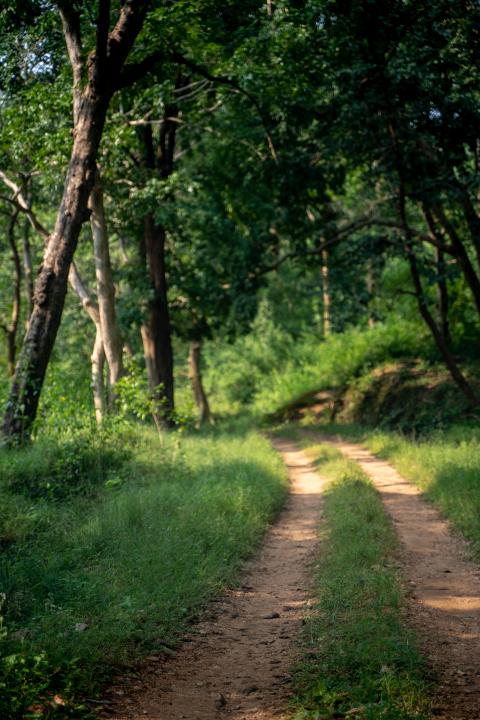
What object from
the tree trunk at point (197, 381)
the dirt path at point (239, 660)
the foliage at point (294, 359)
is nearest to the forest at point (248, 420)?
the dirt path at point (239, 660)

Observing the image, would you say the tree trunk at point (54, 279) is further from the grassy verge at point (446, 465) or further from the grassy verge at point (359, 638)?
the grassy verge at point (446, 465)

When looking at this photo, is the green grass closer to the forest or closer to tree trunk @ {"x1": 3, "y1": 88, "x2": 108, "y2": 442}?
the forest

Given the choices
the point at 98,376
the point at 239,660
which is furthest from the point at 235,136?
the point at 239,660

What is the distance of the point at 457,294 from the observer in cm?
2195

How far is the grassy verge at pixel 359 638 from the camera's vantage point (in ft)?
14.5

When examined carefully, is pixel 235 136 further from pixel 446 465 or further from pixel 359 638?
pixel 359 638

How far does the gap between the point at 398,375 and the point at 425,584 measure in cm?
1485

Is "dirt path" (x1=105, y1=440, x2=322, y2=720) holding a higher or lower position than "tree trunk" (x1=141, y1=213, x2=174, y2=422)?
lower

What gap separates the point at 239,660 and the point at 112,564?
5.83 feet

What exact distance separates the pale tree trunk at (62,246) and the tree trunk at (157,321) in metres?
7.86

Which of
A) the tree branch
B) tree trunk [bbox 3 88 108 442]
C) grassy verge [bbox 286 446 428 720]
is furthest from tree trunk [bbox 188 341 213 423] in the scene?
grassy verge [bbox 286 446 428 720]

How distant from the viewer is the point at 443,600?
258 inches

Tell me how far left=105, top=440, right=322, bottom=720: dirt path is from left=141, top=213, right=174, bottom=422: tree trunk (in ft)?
38.7

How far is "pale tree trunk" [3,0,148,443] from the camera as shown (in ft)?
36.8
